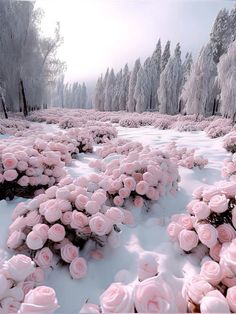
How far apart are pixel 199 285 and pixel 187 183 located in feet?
11.5

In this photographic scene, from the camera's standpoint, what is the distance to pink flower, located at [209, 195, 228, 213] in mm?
2180

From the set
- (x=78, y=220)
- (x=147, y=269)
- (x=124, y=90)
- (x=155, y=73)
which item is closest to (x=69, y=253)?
(x=78, y=220)

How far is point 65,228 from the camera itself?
8.41ft

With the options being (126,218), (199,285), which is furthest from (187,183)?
(199,285)

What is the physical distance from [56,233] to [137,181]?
164cm

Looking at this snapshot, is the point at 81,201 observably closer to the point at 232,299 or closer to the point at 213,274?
the point at 213,274

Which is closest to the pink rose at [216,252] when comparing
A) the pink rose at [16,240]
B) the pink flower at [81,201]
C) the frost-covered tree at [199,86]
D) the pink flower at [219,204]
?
the pink flower at [219,204]

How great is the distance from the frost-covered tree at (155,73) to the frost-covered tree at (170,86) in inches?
228

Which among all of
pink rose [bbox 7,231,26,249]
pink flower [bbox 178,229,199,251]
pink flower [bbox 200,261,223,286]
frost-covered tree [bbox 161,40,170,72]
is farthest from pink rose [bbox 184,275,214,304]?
frost-covered tree [bbox 161,40,170,72]

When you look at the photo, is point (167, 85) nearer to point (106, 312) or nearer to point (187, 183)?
point (187, 183)

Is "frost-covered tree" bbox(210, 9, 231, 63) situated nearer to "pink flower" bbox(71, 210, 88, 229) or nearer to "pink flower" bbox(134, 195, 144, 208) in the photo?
"pink flower" bbox(134, 195, 144, 208)

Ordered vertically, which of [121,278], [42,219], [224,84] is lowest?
[121,278]

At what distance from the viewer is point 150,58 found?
4016cm

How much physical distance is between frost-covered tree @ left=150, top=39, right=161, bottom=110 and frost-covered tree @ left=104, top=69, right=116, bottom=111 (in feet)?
42.3
